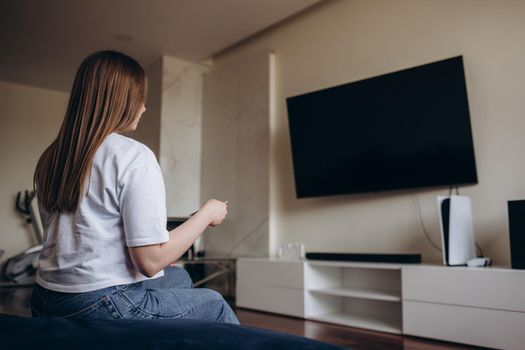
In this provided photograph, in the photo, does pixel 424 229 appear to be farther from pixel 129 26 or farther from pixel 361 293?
pixel 129 26

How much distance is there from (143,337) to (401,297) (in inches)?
97.5

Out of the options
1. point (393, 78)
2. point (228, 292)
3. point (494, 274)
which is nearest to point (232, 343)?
point (494, 274)

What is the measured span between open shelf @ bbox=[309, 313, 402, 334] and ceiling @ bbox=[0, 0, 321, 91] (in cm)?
243

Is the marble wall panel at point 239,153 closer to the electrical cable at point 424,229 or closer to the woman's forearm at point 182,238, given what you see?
the electrical cable at point 424,229

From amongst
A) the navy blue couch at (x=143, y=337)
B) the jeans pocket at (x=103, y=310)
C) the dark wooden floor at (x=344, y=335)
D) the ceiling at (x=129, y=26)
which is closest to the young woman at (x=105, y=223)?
the jeans pocket at (x=103, y=310)

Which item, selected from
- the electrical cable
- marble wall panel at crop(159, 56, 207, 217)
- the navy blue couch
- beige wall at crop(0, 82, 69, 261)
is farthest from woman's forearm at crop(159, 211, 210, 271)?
beige wall at crop(0, 82, 69, 261)

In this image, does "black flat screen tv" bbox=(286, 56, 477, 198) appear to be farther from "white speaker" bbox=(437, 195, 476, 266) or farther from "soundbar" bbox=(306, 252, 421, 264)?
"soundbar" bbox=(306, 252, 421, 264)

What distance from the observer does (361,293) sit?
3.13m

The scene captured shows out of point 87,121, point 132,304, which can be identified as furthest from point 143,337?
point 87,121

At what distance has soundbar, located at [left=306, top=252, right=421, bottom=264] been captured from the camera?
296 cm

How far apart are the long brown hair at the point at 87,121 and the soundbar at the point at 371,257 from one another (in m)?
2.27

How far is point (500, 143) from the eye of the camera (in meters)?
2.88

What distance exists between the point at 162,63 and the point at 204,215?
4124mm

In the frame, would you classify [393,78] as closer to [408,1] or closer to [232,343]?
[408,1]
